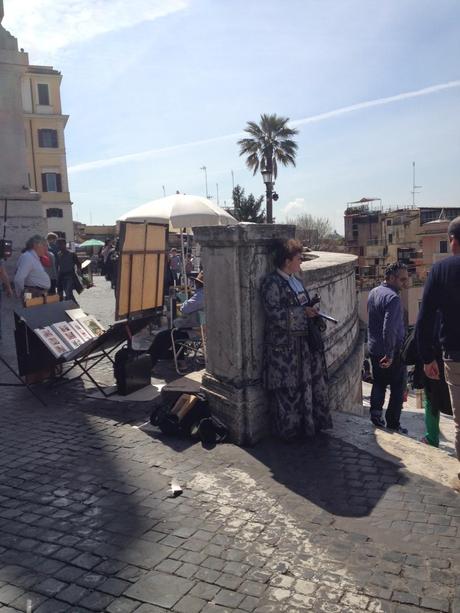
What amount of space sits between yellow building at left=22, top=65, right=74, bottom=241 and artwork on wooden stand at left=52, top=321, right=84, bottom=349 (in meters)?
46.7

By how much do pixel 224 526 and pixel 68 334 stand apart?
3798 millimetres

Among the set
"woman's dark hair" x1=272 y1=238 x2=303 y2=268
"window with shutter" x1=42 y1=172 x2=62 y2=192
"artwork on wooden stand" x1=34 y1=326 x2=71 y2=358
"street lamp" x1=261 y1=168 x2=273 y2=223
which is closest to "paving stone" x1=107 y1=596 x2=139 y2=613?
"woman's dark hair" x1=272 y1=238 x2=303 y2=268

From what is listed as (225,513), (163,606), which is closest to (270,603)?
(163,606)

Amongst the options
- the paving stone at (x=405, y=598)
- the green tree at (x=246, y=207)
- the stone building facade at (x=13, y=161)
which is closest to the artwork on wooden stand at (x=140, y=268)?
the paving stone at (x=405, y=598)

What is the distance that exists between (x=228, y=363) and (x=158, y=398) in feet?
5.44

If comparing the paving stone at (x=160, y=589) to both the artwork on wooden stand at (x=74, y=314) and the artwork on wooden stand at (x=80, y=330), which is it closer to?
the artwork on wooden stand at (x=80, y=330)

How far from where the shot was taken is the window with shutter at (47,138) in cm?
5191

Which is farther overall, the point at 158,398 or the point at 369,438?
the point at 158,398

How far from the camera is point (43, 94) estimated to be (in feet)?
171

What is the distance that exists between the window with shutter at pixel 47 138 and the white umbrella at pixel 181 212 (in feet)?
150

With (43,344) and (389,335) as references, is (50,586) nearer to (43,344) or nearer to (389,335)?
A: (43,344)

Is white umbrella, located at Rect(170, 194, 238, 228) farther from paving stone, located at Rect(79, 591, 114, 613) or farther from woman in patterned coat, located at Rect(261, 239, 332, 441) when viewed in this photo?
paving stone, located at Rect(79, 591, 114, 613)

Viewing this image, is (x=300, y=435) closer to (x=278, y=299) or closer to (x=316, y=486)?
(x=316, y=486)

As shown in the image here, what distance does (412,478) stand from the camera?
3.96 meters
